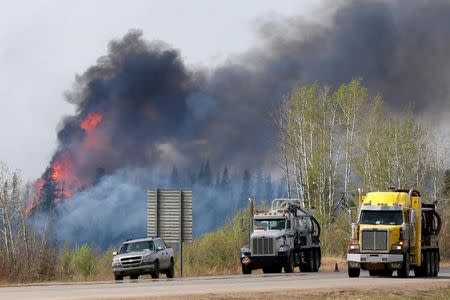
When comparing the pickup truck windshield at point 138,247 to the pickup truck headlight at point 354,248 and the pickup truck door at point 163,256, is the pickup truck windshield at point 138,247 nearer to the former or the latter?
the pickup truck door at point 163,256

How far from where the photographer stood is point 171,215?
57750mm

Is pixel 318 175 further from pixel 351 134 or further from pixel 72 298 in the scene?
pixel 72 298

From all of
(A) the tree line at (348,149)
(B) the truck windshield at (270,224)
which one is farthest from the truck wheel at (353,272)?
(A) the tree line at (348,149)

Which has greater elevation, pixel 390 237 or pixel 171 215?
pixel 171 215

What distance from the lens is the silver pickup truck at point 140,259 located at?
50688 mm

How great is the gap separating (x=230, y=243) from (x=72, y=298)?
37020 millimetres

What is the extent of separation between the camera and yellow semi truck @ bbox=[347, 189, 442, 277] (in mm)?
47562

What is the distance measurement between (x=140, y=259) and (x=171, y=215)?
290 inches

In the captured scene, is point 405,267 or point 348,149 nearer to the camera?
point 405,267

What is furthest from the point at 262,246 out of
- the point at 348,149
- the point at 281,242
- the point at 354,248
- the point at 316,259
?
the point at 348,149

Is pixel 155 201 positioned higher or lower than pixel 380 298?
higher

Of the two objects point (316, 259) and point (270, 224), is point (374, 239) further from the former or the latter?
point (316, 259)

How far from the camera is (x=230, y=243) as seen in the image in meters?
67.2

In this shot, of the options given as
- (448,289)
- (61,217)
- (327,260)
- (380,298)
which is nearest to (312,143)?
(327,260)
